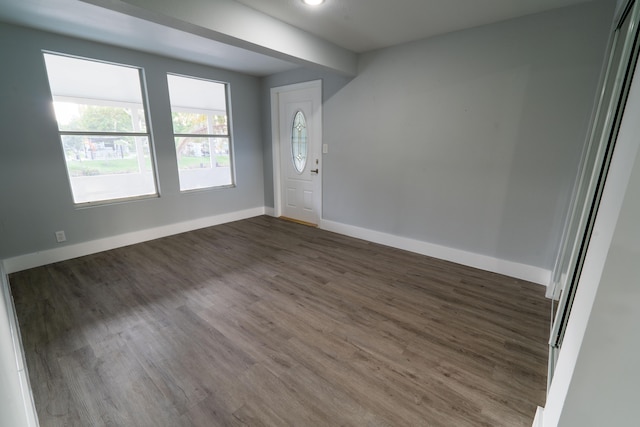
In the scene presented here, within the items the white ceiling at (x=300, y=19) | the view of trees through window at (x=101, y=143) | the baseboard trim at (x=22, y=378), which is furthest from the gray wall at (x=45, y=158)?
the baseboard trim at (x=22, y=378)

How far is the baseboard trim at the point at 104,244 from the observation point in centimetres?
307

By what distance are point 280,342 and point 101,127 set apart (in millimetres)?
3505

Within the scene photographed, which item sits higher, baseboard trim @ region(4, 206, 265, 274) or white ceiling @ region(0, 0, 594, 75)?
white ceiling @ region(0, 0, 594, 75)

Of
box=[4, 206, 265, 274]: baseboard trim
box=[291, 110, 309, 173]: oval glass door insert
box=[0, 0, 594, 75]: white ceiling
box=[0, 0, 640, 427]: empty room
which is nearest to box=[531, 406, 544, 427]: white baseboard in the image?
box=[0, 0, 640, 427]: empty room

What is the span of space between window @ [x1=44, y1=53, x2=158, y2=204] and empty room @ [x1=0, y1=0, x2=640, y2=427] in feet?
0.08

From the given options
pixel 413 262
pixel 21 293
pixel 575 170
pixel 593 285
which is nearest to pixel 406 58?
pixel 575 170

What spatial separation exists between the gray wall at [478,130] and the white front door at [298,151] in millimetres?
484

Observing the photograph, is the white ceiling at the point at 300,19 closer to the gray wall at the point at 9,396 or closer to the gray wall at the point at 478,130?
the gray wall at the point at 478,130

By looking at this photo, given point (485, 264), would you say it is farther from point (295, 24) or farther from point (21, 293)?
point (21, 293)

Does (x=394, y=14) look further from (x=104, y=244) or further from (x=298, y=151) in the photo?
(x=104, y=244)

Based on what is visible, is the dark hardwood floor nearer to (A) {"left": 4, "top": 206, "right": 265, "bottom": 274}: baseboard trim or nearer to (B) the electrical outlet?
(A) {"left": 4, "top": 206, "right": 265, "bottom": 274}: baseboard trim

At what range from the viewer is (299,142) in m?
4.66

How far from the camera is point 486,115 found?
283 cm

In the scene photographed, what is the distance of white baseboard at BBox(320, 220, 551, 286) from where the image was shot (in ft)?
9.20
